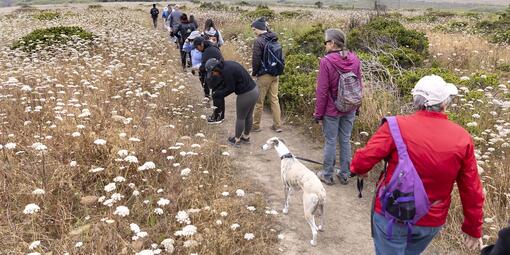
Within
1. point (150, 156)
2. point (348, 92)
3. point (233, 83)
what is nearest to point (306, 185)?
point (348, 92)

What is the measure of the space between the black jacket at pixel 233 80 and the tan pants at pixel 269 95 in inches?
34.6

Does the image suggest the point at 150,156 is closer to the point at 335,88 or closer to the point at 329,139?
the point at 329,139

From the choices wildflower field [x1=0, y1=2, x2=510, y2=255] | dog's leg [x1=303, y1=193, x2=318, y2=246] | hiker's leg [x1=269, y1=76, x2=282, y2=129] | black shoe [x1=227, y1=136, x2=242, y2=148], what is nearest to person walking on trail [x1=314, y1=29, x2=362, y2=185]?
wildflower field [x1=0, y1=2, x2=510, y2=255]

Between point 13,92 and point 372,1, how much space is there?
51.7 feet

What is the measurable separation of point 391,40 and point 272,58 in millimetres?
6409

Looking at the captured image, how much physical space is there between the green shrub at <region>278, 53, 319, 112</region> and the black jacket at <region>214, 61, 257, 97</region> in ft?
7.57

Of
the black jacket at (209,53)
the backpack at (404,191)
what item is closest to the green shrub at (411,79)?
the black jacket at (209,53)

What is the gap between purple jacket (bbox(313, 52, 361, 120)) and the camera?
5422 millimetres

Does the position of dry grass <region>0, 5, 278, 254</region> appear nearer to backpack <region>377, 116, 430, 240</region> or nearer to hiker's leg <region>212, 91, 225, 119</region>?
hiker's leg <region>212, 91, 225, 119</region>

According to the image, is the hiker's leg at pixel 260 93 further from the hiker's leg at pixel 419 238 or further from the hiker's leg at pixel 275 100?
the hiker's leg at pixel 419 238

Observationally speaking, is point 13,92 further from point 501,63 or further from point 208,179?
point 501,63

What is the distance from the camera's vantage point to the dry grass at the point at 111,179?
4.39m

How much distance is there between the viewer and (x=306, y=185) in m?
4.83

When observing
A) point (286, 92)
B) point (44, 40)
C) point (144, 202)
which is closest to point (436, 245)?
point (144, 202)
